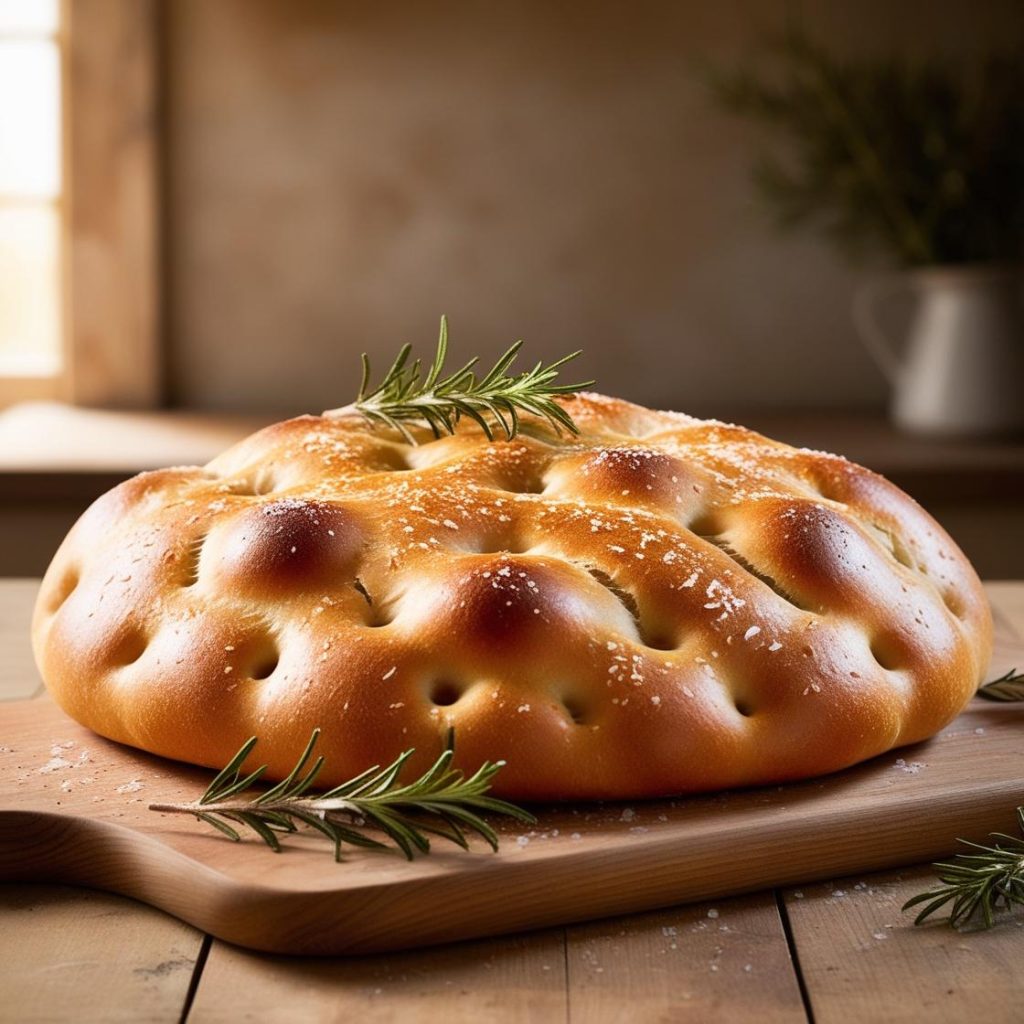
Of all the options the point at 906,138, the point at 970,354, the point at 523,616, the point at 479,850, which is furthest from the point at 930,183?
the point at 479,850

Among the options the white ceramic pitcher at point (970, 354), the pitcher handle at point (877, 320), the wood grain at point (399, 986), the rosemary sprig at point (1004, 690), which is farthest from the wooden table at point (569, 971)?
the pitcher handle at point (877, 320)

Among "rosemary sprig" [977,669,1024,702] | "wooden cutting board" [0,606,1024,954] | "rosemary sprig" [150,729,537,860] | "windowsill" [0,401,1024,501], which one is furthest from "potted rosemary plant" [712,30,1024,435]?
"rosemary sprig" [150,729,537,860]

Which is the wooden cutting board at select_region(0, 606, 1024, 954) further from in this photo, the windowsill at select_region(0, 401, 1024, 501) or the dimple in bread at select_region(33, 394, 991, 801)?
the windowsill at select_region(0, 401, 1024, 501)

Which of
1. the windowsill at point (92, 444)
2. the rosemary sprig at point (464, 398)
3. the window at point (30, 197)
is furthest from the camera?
the window at point (30, 197)

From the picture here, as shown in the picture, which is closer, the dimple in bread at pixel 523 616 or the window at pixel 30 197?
the dimple in bread at pixel 523 616

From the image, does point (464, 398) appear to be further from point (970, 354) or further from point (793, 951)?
point (970, 354)

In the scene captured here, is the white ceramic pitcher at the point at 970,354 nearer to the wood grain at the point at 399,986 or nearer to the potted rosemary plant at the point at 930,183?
the potted rosemary plant at the point at 930,183

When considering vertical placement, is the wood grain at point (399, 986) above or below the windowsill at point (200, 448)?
above
